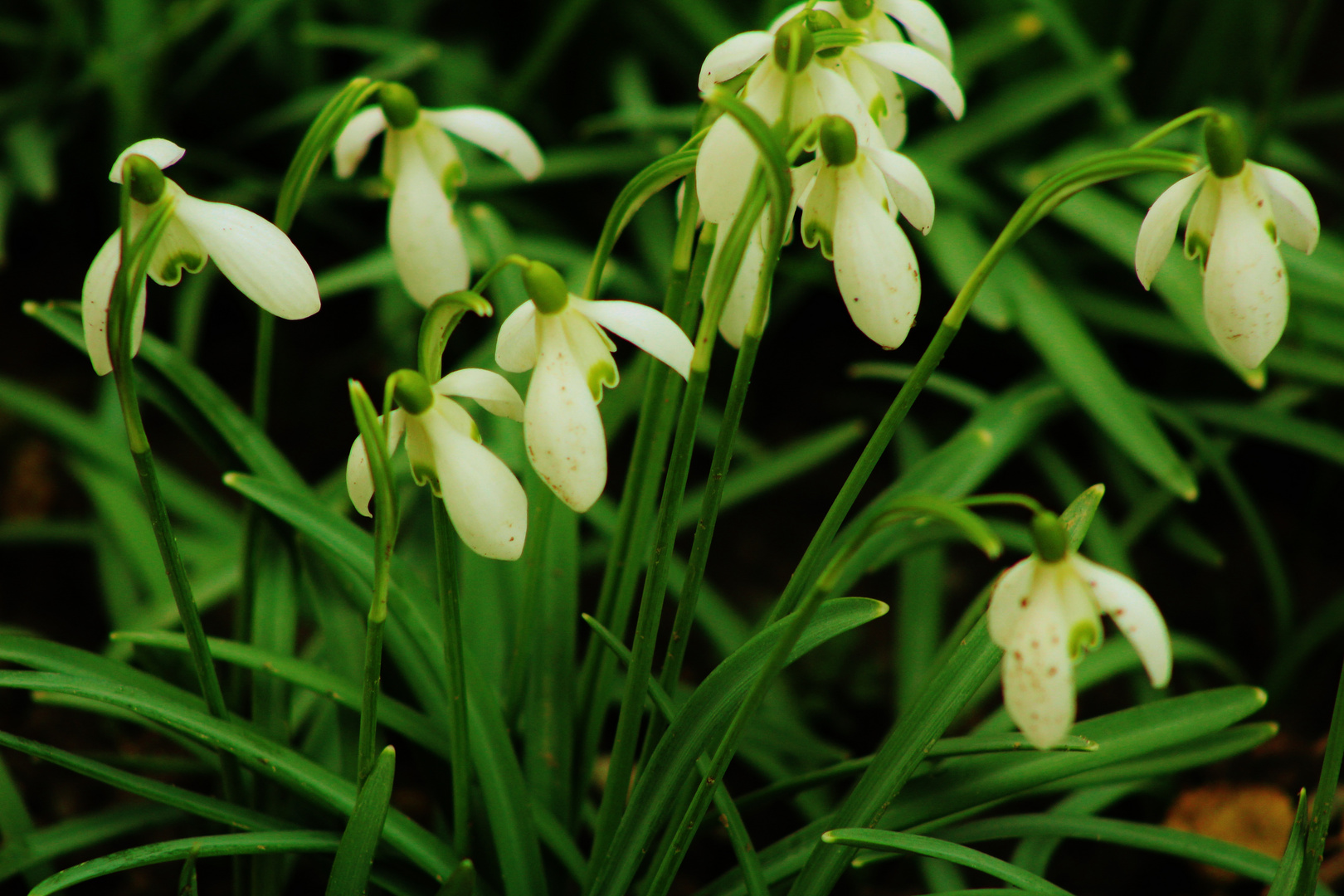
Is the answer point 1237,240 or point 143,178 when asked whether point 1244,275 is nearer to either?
point 1237,240

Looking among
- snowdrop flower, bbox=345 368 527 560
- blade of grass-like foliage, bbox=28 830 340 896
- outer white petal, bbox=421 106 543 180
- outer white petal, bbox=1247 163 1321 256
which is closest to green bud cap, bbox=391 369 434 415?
snowdrop flower, bbox=345 368 527 560

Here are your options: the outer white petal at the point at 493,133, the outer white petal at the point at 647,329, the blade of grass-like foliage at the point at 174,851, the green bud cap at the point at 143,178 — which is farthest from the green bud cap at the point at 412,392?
the blade of grass-like foliage at the point at 174,851

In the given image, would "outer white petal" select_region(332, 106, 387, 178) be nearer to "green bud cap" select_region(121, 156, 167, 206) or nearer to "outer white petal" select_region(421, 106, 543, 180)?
"outer white petal" select_region(421, 106, 543, 180)

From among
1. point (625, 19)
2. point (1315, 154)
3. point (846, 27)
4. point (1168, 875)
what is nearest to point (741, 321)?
point (846, 27)

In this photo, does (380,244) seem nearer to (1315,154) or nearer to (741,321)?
(741,321)

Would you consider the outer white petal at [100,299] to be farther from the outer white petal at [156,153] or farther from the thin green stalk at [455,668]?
the thin green stalk at [455,668]
